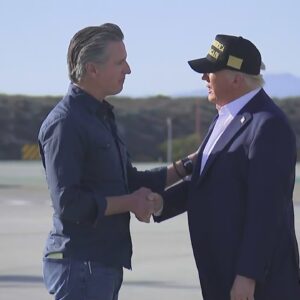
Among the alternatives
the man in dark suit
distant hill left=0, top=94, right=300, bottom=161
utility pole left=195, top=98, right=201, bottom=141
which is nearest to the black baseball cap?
the man in dark suit

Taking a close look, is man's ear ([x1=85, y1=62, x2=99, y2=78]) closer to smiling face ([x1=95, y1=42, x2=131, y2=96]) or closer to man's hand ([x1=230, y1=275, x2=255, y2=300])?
smiling face ([x1=95, y1=42, x2=131, y2=96])

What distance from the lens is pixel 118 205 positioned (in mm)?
4301

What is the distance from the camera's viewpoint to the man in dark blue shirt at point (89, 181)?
13.9ft

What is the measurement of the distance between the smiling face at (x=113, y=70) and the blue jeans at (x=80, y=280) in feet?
2.42

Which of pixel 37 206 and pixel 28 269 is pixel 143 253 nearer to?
pixel 28 269

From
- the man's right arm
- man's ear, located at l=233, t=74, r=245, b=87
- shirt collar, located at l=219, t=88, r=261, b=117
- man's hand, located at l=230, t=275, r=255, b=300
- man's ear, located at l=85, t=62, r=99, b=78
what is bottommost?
man's hand, located at l=230, t=275, r=255, b=300

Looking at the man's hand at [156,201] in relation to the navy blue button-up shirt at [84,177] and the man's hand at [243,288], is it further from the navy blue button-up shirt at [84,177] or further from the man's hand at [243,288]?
the man's hand at [243,288]

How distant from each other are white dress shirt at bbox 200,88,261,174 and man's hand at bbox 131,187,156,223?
0.27 metres

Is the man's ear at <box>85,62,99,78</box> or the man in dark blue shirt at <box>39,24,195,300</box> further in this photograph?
the man's ear at <box>85,62,99,78</box>

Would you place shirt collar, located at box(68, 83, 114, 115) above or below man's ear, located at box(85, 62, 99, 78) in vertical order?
below

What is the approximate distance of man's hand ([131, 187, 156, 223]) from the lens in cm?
434

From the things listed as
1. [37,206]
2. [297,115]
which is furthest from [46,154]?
[297,115]

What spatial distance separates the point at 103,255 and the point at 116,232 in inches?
4.9

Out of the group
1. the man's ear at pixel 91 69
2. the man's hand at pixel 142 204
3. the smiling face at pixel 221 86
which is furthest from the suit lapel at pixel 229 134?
the man's ear at pixel 91 69
